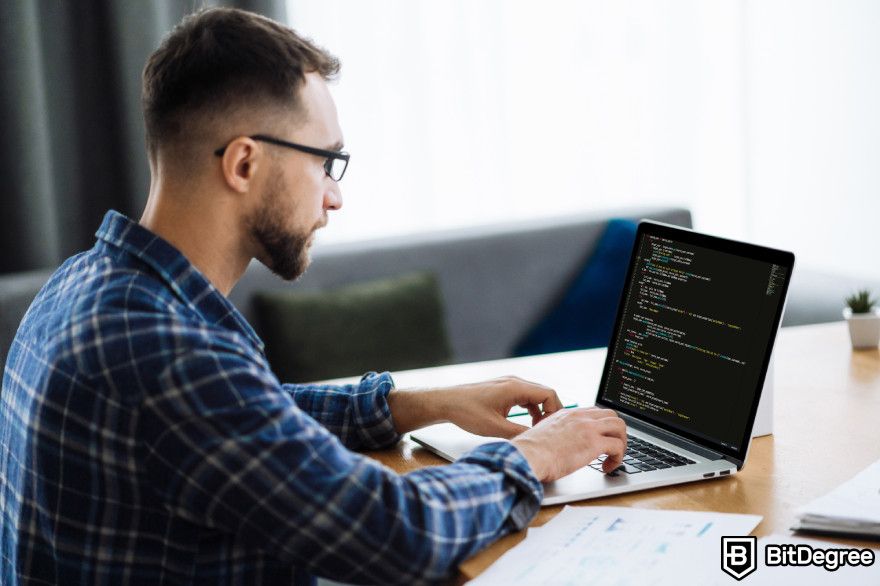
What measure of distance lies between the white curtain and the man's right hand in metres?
2.01

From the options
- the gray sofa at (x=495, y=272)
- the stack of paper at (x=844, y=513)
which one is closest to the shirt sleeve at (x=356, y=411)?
the stack of paper at (x=844, y=513)

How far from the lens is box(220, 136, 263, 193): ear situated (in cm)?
124

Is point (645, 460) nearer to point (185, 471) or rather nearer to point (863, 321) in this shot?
point (185, 471)

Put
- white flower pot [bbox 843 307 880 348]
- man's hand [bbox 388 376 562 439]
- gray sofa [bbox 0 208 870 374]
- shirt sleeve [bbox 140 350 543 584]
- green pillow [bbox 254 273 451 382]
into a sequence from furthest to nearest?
1. gray sofa [bbox 0 208 870 374]
2. green pillow [bbox 254 273 451 382]
3. white flower pot [bbox 843 307 880 348]
4. man's hand [bbox 388 376 562 439]
5. shirt sleeve [bbox 140 350 543 584]

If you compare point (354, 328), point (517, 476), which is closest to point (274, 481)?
point (517, 476)

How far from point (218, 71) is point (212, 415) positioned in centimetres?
44

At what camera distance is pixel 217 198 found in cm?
125

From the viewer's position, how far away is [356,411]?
1.54 metres

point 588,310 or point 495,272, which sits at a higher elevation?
point 495,272

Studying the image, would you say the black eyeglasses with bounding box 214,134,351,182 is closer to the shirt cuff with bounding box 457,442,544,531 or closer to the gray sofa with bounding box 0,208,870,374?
the shirt cuff with bounding box 457,442,544,531

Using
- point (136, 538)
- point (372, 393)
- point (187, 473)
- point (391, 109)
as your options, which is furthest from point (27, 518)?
point (391, 109)

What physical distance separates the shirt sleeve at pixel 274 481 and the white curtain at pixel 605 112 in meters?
2.27

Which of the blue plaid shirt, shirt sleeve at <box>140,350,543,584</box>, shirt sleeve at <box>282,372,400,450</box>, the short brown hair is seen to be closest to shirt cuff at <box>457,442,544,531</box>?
the blue plaid shirt

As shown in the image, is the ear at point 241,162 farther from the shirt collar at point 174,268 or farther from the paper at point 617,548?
the paper at point 617,548
